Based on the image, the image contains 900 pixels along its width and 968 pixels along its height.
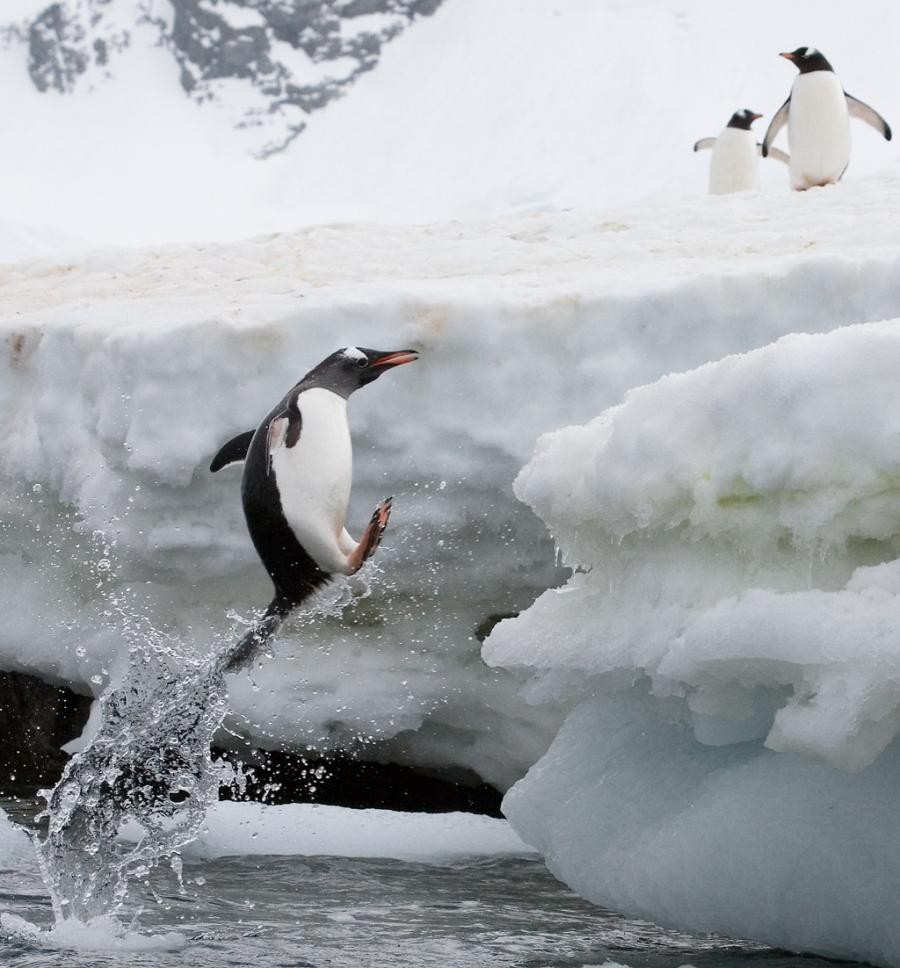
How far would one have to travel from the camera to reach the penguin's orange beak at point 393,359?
11.7 feet

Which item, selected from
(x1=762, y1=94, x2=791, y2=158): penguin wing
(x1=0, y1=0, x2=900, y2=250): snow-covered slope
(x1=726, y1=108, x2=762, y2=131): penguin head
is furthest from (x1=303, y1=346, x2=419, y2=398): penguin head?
(x1=0, y1=0, x2=900, y2=250): snow-covered slope

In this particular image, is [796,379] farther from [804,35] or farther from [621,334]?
[804,35]

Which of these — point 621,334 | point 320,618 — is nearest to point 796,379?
point 621,334

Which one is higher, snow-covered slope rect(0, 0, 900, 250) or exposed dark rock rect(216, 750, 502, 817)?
snow-covered slope rect(0, 0, 900, 250)

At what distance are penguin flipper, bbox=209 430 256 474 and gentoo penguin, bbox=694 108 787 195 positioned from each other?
6.91 meters

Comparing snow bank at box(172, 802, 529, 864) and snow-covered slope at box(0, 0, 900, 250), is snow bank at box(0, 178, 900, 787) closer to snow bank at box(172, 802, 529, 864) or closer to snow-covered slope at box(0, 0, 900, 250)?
snow bank at box(172, 802, 529, 864)

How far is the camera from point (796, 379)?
205 cm

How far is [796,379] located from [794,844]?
0.66m

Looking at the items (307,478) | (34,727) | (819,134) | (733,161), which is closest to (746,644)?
(307,478)

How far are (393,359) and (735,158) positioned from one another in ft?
22.9

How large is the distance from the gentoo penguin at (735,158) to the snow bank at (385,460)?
19.4ft

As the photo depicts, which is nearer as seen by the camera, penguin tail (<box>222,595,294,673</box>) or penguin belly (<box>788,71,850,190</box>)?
penguin tail (<box>222,595,294,673</box>)

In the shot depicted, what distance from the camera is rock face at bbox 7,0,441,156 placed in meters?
57.7

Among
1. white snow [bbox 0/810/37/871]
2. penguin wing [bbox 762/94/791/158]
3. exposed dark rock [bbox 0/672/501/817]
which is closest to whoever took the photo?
white snow [bbox 0/810/37/871]
